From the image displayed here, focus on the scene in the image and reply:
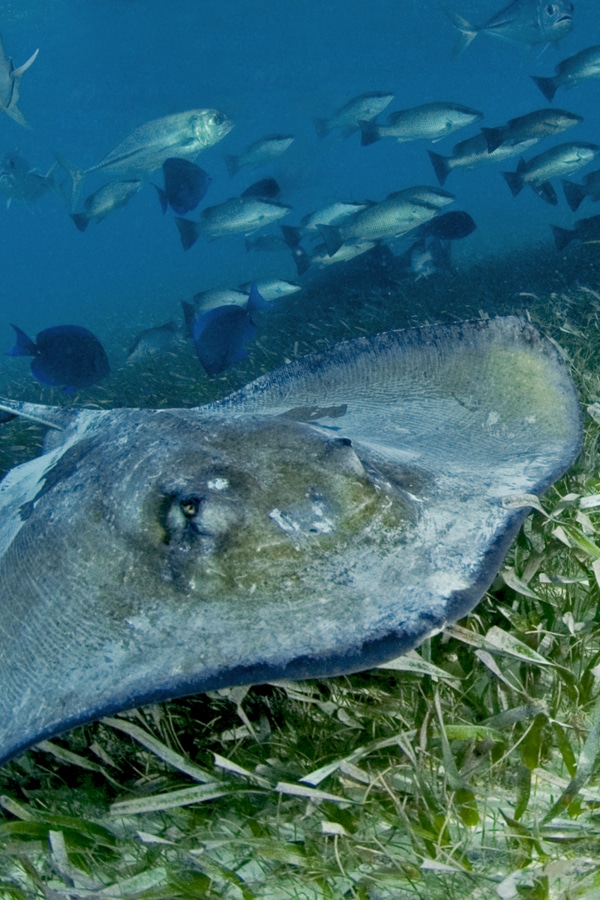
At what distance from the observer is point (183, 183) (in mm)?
7824

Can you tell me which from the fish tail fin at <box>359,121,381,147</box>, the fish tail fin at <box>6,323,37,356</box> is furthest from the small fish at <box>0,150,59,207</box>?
the fish tail fin at <box>6,323,37,356</box>

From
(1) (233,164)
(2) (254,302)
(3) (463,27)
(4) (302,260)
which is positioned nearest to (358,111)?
(1) (233,164)

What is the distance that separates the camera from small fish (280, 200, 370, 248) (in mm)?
9414

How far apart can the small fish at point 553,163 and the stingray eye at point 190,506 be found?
326 inches

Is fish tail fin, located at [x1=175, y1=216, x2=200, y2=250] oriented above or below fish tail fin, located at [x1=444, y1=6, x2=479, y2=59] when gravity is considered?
below

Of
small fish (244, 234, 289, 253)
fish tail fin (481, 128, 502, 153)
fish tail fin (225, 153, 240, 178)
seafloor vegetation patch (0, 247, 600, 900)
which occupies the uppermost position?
fish tail fin (225, 153, 240, 178)

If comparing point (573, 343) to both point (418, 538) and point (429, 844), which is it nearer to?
point (418, 538)

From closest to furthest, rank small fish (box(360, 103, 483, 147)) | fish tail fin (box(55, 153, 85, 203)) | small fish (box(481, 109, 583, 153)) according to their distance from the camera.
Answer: small fish (box(481, 109, 583, 153)), small fish (box(360, 103, 483, 147)), fish tail fin (box(55, 153, 85, 203))

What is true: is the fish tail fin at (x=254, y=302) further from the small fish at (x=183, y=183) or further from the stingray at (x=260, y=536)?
the stingray at (x=260, y=536)

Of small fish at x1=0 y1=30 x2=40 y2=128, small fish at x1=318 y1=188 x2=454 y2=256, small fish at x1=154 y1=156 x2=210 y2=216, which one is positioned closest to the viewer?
small fish at x1=0 y1=30 x2=40 y2=128

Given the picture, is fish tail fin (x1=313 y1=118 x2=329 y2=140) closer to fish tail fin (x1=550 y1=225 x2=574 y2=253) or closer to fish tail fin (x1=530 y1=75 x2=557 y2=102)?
fish tail fin (x1=530 y1=75 x2=557 y2=102)

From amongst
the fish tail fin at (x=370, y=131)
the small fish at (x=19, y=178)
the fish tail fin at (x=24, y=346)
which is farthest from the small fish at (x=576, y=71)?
the small fish at (x=19, y=178)

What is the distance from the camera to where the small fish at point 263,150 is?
11.8 meters

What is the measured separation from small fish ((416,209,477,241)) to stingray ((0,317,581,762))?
666 cm
